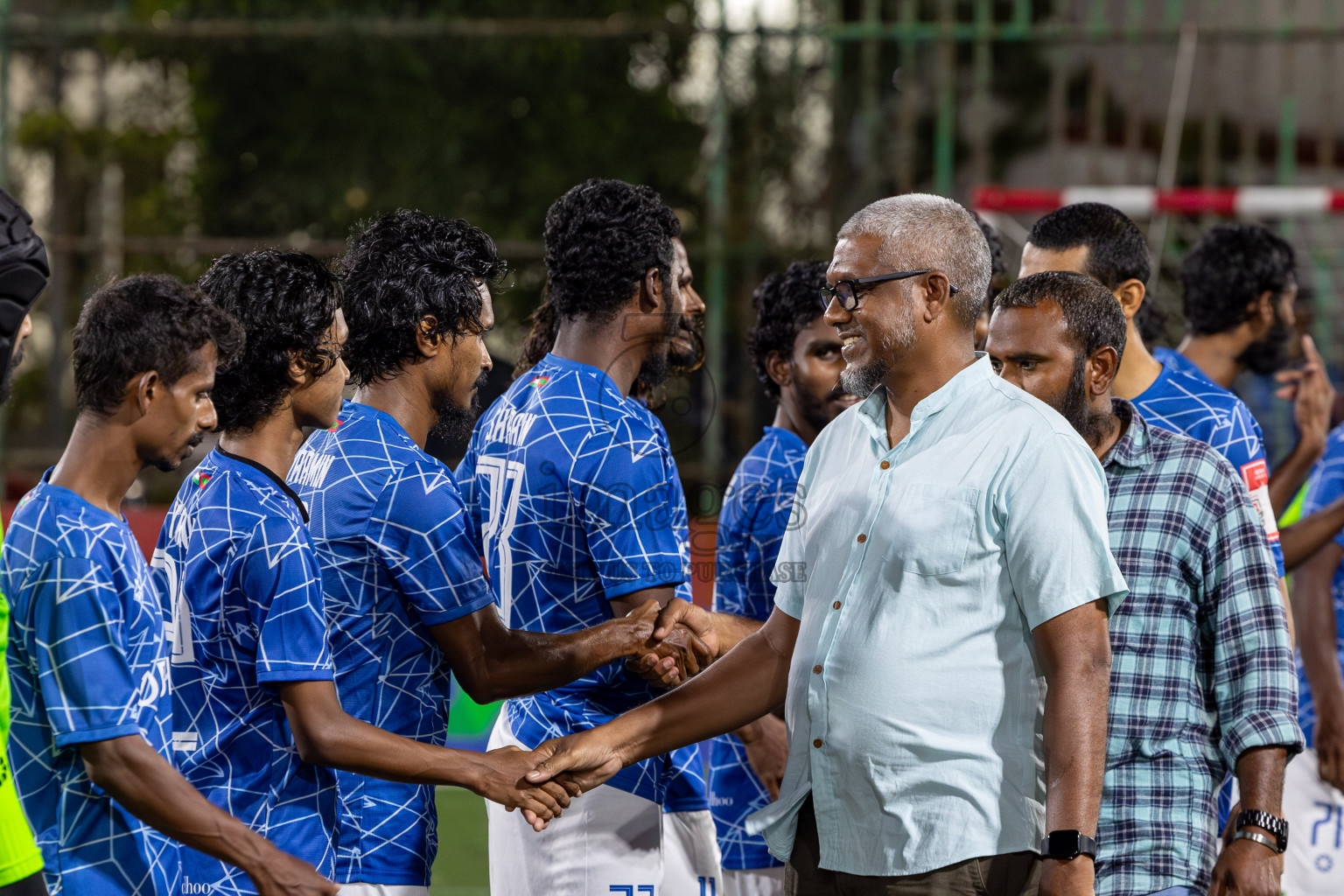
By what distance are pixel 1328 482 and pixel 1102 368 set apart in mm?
1866

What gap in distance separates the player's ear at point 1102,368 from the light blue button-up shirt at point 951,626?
1.96 feet

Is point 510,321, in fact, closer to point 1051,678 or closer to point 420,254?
point 420,254

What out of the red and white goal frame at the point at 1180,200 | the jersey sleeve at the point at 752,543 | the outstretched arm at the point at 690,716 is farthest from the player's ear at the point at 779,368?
the red and white goal frame at the point at 1180,200

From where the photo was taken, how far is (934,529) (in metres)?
2.58

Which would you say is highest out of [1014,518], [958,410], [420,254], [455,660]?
[420,254]

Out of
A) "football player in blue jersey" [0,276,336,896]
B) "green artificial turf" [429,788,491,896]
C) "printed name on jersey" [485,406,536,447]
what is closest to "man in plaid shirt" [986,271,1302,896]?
"printed name on jersey" [485,406,536,447]

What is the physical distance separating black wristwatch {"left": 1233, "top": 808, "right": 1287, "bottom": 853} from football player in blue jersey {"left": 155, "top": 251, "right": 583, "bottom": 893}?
5.57ft

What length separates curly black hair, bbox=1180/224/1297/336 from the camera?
4859 mm

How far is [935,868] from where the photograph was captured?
8.29ft

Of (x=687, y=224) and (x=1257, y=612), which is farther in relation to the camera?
(x=687, y=224)

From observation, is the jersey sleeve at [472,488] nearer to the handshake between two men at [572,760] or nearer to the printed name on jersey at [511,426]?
the printed name on jersey at [511,426]

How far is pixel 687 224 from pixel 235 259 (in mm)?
6869

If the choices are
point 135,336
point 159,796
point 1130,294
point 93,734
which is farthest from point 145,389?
point 1130,294

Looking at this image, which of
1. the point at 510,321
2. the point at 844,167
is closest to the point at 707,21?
the point at 844,167
